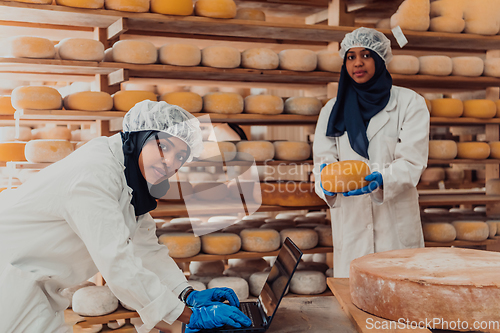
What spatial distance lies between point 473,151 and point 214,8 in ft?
5.86

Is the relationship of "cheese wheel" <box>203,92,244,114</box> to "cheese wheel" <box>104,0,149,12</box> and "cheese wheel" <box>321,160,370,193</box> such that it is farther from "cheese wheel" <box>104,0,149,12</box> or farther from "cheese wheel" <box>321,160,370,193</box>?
"cheese wheel" <box>321,160,370,193</box>

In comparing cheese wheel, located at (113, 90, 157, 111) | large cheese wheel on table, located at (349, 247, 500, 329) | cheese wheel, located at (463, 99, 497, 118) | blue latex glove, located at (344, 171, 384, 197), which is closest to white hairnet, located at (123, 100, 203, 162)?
large cheese wheel on table, located at (349, 247, 500, 329)

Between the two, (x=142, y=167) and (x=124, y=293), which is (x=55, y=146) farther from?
(x=124, y=293)

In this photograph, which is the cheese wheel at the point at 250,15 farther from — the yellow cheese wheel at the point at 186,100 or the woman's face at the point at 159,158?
the woman's face at the point at 159,158

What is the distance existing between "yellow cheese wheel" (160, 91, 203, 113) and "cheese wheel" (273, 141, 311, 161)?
528 mm

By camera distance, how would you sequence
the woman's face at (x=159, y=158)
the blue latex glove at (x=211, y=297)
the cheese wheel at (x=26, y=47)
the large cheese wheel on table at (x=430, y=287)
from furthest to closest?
1. the cheese wheel at (x=26, y=47)
2. the blue latex glove at (x=211, y=297)
3. the woman's face at (x=159, y=158)
4. the large cheese wheel on table at (x=430, y=287)

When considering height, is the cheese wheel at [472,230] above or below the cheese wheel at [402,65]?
below

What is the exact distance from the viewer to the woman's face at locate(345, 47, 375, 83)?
200cm

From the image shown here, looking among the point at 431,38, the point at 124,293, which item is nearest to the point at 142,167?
the point at 124,293

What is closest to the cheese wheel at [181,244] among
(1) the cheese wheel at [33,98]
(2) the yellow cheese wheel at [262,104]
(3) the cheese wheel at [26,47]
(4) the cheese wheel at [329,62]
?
(2) the yellow cheese wheel at [262,104]

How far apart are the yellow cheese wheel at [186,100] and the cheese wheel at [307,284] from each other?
1105mm

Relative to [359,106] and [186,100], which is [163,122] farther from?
[359,106]

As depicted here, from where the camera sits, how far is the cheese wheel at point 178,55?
2262 millimetres

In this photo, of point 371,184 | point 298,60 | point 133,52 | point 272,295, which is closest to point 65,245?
point 272,295
